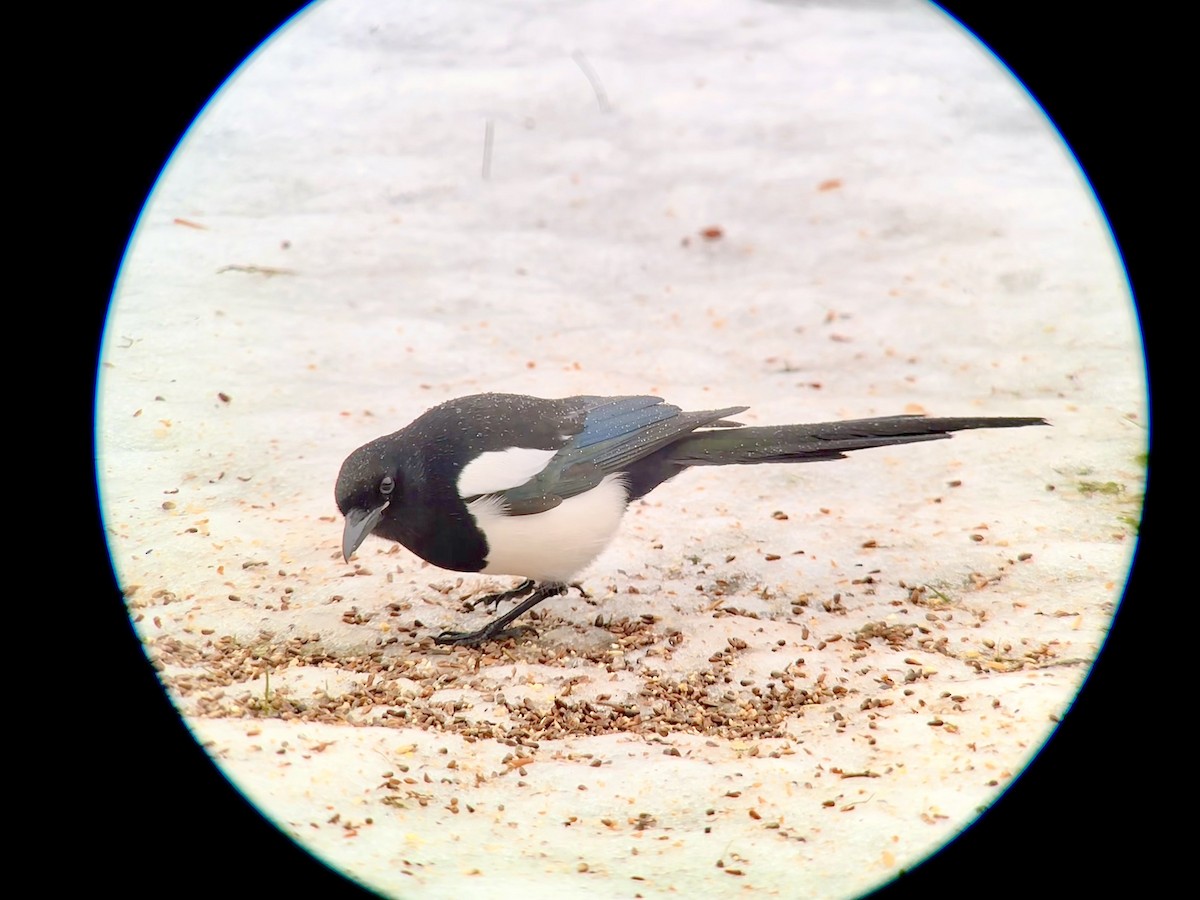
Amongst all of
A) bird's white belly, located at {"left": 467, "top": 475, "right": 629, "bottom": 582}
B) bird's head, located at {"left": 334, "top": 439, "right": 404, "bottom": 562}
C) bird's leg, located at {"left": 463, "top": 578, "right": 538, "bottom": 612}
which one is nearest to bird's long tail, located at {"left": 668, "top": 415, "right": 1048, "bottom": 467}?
bird's white belly, located at {"left": 467, "top": 475, "right": 629, "bottom": 582}

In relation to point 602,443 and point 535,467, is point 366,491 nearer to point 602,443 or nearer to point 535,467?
point 535,467

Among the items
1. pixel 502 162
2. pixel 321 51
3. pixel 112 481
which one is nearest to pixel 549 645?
pixel 112 481

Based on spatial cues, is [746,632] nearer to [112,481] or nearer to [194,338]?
[112,481]

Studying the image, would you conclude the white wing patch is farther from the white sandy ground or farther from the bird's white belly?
the white sandy ground

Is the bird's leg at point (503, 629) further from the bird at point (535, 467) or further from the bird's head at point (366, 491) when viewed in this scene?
the bird's head at point (366, 491)

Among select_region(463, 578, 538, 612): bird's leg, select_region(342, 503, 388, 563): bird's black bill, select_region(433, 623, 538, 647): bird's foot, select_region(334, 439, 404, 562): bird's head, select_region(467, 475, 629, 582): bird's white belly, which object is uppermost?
select_region(334, 439, 404, 562): bird's head

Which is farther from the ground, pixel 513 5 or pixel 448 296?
pixel 513 5

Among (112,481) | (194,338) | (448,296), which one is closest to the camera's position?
(112,481)
